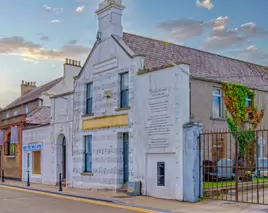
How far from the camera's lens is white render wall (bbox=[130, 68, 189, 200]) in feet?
54.6

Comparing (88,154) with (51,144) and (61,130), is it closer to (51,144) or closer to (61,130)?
(61,130)

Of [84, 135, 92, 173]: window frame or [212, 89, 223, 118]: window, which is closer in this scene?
[212, 89, 223, 118]: window

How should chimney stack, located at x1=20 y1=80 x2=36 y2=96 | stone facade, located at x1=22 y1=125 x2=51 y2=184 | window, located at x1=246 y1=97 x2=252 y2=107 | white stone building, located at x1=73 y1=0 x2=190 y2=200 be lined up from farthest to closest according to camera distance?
chimney stack, located at x1=20 y1=80 x2=36 y2=96 → stone facade, located at x1=22 y1=125 x2=51 y2=184 → window, located at x1=246 y1=97 x2=252 y2=107 → white stone building, located at x1=73 y1=0 x2=190 y2=200

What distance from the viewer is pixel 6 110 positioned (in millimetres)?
45094

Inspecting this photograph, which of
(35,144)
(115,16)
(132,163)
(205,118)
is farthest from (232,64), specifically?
(35,144)

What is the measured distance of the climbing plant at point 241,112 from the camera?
2247 cm

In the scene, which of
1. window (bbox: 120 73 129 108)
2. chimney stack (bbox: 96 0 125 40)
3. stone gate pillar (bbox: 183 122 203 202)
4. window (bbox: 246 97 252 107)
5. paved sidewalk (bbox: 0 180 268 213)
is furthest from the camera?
window (bbox: 246 97 252 107)

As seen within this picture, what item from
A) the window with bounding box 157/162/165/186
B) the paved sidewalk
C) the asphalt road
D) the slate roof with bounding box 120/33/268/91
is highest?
the slate roof with bounding box 120/33/268/91

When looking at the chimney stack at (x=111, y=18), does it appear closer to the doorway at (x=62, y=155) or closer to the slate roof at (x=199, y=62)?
the slate roof at (x=199, y=62)

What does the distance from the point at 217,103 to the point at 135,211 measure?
10324 mm

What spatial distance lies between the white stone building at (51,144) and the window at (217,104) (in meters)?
8.67

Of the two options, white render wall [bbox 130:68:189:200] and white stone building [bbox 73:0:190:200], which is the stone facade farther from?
white render wall [bbox 130:68:189:200]

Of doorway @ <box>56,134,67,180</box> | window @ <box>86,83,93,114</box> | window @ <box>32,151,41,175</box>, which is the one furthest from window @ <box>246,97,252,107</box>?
window @ <box>32,151,41,175</box>

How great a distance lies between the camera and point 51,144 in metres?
26.5
